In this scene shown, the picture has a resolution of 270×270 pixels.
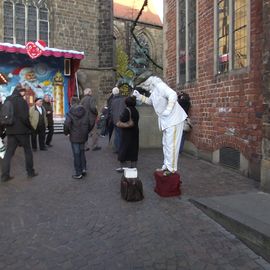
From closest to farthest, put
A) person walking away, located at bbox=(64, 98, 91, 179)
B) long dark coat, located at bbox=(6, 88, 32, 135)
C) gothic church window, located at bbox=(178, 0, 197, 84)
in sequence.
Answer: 1. long dark coat, located at bbox=(6, 88, 32, 135)
2. person walking away, located at bbox=(64, 98, 91, 179)
3. gothic church window, located at bbox=(178, 0, 197, 84)

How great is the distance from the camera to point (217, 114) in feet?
30.3

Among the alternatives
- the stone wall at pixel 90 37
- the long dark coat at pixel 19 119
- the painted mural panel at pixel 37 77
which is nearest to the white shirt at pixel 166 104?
the long dark coat at pixel 19 119

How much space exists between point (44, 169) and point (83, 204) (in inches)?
119

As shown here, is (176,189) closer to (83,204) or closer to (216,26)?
(83,204)

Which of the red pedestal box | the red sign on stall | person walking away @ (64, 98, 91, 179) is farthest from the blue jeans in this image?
the red sign on stall

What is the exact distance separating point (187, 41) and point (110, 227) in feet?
24.9

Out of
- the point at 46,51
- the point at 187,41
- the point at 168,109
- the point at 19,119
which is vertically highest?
the point at 46,51

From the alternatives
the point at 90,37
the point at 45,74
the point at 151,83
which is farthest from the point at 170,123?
the point at 90,37

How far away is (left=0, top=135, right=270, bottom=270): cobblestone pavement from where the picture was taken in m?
4.16

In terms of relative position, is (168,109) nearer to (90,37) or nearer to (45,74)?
(45,74)

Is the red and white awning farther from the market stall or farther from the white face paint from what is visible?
the white face paint

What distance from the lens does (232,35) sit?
869cm

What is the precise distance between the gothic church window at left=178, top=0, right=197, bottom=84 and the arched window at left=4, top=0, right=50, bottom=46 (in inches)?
530

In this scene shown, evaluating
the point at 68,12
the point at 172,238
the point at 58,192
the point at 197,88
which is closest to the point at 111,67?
the point at 68,12
